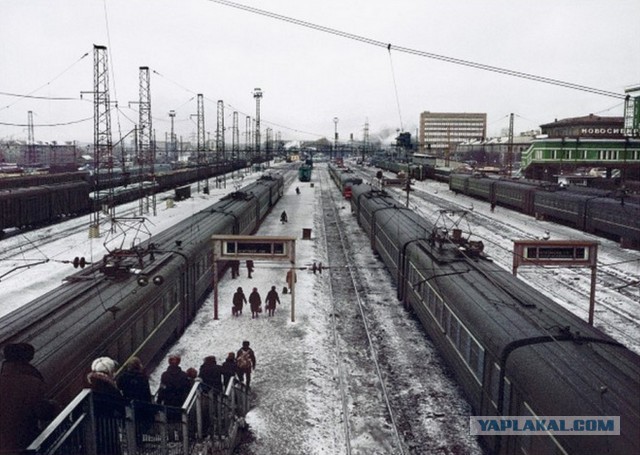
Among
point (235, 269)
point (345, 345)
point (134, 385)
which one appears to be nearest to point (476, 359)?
point (345, 345)

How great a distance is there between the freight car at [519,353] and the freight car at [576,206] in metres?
19.6

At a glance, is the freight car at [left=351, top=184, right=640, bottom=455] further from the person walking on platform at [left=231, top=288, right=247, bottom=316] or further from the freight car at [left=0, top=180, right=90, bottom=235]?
the freight car at [left=0, top=180, right=90, bottom=235]

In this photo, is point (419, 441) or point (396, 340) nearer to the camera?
point (419, 441)

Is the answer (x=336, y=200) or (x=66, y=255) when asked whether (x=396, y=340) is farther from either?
(x=336, y=200)

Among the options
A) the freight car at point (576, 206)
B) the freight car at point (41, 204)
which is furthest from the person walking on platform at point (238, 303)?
the freight car at point (576, 206)

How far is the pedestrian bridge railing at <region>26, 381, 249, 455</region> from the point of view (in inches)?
213

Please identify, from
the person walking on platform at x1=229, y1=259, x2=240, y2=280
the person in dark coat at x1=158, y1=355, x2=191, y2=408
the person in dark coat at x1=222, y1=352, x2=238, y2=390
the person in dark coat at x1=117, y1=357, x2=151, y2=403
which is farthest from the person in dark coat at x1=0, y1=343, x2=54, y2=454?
the person walking on platform at x1=229, y1=259, x2=240, y2=280

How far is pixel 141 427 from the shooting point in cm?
732

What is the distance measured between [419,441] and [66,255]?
24702 mm

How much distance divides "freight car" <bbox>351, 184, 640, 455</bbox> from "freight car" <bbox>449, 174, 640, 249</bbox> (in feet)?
64.4

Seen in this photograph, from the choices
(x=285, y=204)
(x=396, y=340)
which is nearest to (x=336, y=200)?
(x=285, y=204)

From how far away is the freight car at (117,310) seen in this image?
977 centimetres

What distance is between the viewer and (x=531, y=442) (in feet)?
27.6

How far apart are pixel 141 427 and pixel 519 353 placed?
6.42 meters
